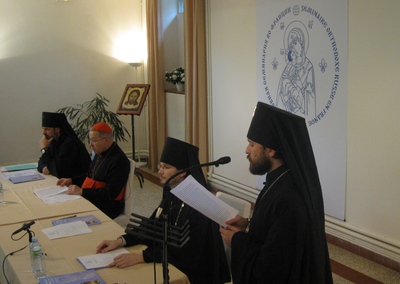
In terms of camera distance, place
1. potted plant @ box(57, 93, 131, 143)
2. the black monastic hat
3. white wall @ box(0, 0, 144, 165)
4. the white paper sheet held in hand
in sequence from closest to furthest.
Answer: the white paper sheet held in hand → the black monastic hat → white wall @ box(0, 0, 144, 165) → potted plant @ box(57, 93, 131, 143)

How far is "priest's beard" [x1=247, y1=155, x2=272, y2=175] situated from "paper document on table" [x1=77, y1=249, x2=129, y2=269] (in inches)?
36.8

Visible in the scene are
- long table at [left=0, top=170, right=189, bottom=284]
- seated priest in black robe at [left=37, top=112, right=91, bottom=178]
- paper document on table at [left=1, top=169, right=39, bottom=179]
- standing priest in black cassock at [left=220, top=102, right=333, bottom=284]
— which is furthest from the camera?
seated priest in black robe at [left=37, top=112, right=91, bottom=178]

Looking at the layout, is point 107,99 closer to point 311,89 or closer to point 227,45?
point 227,45

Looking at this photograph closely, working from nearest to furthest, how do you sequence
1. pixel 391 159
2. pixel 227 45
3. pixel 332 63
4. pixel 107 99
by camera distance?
pixel 391 159 < pixel 332 63 < pixel 227 45 < pixel 107 99

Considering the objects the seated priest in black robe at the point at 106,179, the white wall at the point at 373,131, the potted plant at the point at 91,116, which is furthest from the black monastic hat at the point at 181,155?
the potted plant at the point at 91,116

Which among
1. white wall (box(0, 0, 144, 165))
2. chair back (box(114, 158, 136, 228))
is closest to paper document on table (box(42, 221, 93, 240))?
chair back (box(114, 158, 136, 228))

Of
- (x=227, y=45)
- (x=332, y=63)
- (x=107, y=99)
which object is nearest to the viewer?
(x=332, y=63)

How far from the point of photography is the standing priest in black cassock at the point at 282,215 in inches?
94.3

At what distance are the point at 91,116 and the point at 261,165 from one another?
5602mm

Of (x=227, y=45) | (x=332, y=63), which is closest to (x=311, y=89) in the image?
Answer: (x=332, y=63)

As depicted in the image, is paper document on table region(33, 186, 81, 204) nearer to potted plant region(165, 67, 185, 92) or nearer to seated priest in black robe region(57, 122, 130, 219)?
seated priest in black robe region(57, 122, 130, 219)

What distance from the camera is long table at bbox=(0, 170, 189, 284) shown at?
2684mm

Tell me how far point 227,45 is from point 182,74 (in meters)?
1.38

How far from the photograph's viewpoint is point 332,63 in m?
4.79
